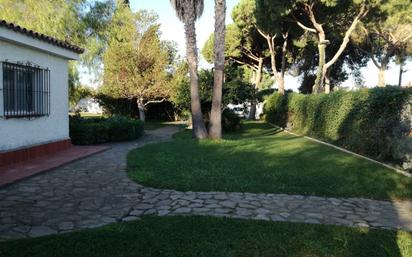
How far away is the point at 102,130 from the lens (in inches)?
544

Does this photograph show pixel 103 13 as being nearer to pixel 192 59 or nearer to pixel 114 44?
pixel 114 44

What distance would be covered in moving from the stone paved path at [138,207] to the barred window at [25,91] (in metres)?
2.84

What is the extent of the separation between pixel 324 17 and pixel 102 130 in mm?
16479

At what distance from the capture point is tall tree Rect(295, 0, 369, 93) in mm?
21719

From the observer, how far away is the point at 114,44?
21188 mm

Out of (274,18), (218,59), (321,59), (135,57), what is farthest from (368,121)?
(135,57)

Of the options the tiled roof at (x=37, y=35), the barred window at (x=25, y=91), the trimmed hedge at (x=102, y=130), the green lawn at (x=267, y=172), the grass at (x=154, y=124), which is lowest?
the green lawn at (x=267, y=172)

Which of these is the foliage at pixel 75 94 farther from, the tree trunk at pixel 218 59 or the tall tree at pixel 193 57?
the tree trunk at pixel 218 59

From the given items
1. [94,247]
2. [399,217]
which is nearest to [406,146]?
[399,217]

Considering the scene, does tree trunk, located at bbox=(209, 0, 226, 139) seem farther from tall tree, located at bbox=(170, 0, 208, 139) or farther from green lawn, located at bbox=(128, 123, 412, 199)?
green lawn, located at bbox=(128, 123, 412, 199)

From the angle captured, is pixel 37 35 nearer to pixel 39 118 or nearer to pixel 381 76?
pixel 39 118

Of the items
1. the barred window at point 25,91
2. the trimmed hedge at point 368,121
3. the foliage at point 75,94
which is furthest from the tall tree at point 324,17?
the barred window at point 25,91

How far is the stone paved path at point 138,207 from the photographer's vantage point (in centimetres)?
494

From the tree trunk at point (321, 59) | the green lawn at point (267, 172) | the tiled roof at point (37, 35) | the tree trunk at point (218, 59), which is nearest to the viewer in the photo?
the green lawn at point (267, 172)
